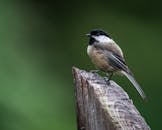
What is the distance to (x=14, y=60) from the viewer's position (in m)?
6.67

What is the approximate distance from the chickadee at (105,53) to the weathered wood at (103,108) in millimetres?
1579

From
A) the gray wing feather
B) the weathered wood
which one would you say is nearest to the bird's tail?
the gray wing feather

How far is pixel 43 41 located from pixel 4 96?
1.62m

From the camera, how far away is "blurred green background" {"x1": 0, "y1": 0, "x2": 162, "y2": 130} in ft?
20.5

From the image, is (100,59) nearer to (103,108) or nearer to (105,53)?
(105,53)

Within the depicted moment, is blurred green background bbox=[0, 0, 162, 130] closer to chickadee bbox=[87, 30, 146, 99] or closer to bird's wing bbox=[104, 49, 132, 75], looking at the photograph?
chickadee bbox=[87, 30, 146, 99]

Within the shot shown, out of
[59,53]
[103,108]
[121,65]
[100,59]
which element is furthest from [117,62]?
[59,53]

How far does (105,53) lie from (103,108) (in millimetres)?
2147

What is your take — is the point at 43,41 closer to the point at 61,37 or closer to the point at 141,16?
the point at 61,37

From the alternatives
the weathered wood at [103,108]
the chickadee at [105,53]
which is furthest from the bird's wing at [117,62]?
the weathered wood at [103,108]

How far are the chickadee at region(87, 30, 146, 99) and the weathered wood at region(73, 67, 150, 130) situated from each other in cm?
158

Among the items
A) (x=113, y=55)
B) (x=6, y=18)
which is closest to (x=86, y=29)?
(x=6, y=18)

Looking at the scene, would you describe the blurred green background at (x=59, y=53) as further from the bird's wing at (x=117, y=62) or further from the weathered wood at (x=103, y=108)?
the weathered wood at (x=103, y=108)

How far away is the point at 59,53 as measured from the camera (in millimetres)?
7684
